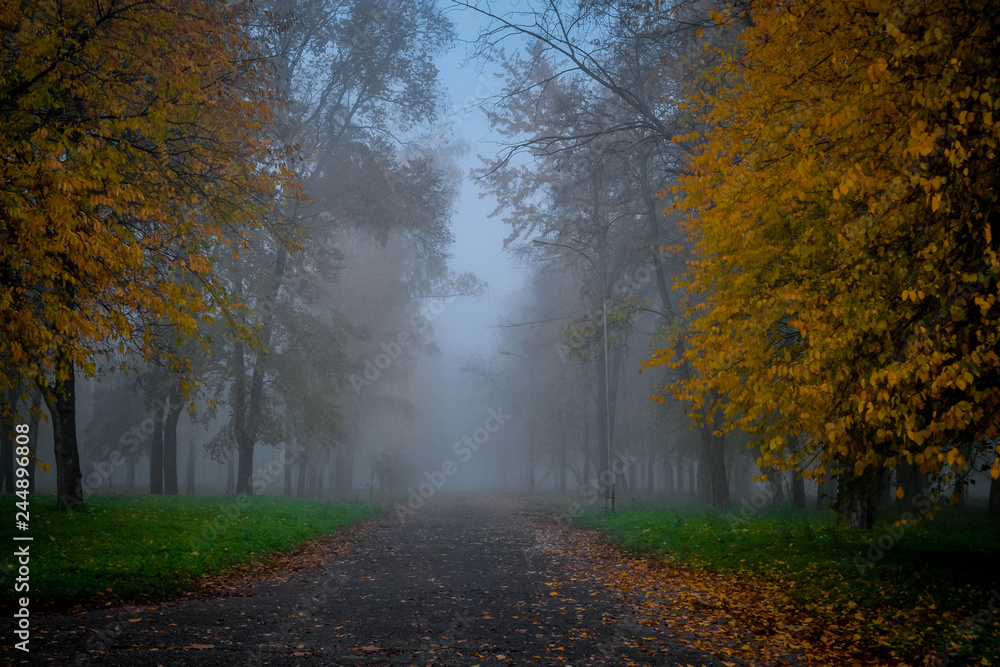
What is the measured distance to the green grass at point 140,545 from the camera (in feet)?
25.6

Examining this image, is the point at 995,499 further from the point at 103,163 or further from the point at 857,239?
the point at 103,163

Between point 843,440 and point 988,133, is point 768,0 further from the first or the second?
point 843,440

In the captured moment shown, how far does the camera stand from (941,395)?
662 centimetres

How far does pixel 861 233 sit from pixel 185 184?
9.53 metres

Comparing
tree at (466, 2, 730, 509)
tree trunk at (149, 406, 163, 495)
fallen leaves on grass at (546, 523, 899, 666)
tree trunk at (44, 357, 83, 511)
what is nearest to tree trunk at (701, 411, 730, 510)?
tree at (466, 2, 730, 509)

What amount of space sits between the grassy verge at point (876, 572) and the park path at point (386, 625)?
7.37 feet

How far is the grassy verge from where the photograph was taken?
6465 millimetres

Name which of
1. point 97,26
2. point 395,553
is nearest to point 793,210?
point 97,26

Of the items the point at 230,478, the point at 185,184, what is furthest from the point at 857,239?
the point at 230,478

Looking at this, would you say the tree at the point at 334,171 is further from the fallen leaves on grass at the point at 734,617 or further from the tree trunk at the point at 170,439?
the fallen leaves on grass at the point at 734,617

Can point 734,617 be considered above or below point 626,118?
below

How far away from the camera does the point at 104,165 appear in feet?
25.1

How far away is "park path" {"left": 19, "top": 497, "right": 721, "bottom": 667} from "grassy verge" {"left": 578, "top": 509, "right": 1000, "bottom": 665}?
2245mm

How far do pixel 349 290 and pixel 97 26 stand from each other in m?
27.1
